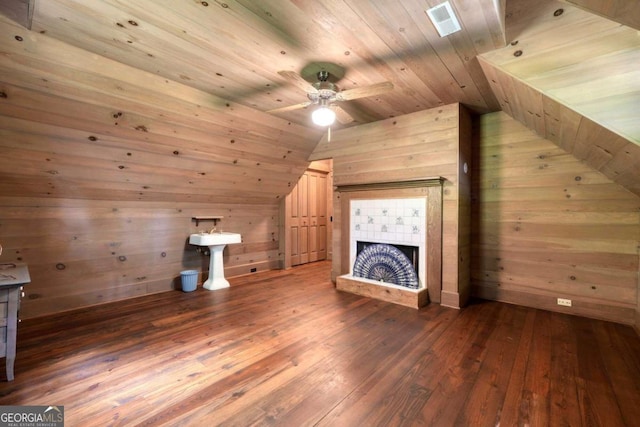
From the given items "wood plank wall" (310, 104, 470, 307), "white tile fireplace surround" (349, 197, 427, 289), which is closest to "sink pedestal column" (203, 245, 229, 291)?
"wood plank wall" (310, 104, 470, 307)

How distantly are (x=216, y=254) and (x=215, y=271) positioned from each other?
25cm

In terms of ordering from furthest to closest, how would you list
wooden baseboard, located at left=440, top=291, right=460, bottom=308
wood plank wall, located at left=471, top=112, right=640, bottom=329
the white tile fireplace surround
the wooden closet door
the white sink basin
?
1. the wooden closet door
2. the white sink basin
3. the white tile fireplace surround
4. wooden baseboard, located at left=440, top=291, right=460, bottom=308
5. wood plank wall, located at left=471, top=112, right=640, bottom=329

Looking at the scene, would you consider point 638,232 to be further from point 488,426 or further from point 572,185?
point 488,426

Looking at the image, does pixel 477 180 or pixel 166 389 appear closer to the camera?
pixel 166 389

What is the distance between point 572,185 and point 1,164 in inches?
227

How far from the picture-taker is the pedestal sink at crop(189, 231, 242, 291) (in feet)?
13.6

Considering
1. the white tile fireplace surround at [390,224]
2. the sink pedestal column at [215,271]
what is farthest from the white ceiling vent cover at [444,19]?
the sink pedestal column at [215,271]

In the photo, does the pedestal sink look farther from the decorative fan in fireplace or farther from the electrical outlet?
the electrical outlet

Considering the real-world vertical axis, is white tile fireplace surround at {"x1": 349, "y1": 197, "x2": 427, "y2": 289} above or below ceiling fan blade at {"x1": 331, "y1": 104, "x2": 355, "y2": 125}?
below

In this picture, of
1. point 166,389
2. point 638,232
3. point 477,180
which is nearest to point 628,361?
point 638,232

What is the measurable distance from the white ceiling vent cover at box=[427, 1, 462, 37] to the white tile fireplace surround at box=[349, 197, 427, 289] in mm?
1974

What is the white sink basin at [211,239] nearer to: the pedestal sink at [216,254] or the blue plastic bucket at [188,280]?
the pedestal sink at [216,254]

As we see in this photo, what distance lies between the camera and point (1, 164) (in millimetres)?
2654

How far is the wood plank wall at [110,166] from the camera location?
7.69 feet
